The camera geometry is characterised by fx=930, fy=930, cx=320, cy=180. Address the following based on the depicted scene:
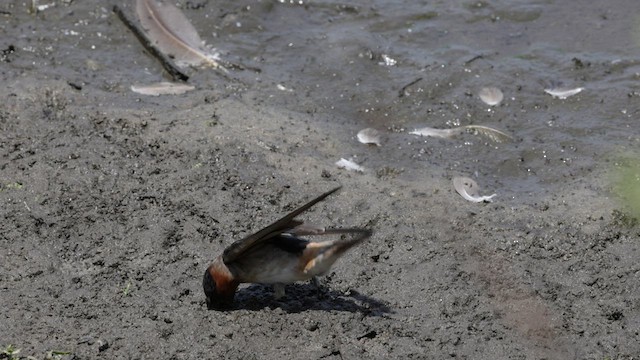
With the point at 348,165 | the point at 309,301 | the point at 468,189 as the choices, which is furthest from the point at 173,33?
the point at 309,301

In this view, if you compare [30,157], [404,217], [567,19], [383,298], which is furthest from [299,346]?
[567,19]

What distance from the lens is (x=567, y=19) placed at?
823cm

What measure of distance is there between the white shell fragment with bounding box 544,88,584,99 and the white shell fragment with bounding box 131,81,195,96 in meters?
2.79

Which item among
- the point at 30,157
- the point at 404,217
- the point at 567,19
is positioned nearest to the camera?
the point at 404,217

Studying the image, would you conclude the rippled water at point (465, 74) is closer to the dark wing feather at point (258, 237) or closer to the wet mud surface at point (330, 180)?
the wet mud surface at point (330, 180)

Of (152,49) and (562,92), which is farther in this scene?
(152,49)

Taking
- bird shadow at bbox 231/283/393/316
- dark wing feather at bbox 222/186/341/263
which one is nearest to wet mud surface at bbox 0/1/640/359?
bird shadow at bbox 231/283/393/316

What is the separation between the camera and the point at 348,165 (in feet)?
20.9

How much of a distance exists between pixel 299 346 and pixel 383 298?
647 mm

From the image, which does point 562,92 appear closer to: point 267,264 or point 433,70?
point 433,70

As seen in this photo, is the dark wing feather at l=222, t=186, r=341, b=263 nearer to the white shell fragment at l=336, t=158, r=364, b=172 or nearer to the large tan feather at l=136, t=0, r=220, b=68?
the white shell fragment at l=336, t=158, r=364, b=172

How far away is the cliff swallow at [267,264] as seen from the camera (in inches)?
183

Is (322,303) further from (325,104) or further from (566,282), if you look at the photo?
(325,104)

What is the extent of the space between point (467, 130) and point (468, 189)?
0.85 meters
